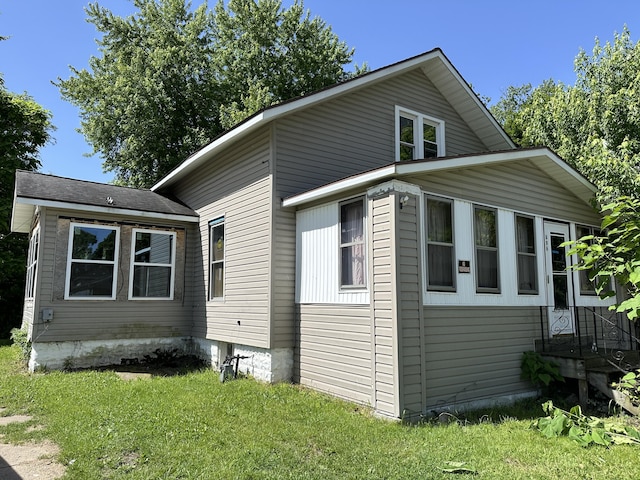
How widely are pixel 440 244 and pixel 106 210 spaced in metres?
7.17

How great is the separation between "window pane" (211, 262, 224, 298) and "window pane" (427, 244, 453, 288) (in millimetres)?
5127

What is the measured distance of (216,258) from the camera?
10.2 metres

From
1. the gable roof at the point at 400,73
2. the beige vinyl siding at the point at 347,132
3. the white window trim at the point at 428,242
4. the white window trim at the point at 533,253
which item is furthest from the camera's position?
the beige vinyl siding at the point at 347,132

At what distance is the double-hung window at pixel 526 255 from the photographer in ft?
25.9

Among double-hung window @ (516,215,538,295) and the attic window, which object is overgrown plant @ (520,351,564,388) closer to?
double-hung window @ (516,215,538,295)

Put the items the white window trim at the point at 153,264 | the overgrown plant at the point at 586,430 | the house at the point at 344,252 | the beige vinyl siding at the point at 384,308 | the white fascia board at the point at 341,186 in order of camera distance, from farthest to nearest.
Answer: the white window trim at the point at 153,264
the house at the point at 344,252
the white fascia board at the point at 341,186
the beige vinyl siding at the point at 384,308
the overgrown plant at the point at 586,430

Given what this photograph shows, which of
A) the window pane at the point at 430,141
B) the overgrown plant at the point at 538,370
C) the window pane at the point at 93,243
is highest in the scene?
the window pane at the point at 430,141

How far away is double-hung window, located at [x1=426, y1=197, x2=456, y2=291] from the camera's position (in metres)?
6.63

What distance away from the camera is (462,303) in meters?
6.83

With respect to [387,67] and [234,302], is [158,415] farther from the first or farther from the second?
[387,67]

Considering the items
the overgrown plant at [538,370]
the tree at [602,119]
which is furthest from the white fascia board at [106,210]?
the tree at [602,119]

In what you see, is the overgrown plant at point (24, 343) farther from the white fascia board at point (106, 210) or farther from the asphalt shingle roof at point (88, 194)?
the asphalt shingle roof at point (88, 194)

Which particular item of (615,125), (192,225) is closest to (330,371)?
(192,225)

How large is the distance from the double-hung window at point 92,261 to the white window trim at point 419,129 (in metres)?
6.88
